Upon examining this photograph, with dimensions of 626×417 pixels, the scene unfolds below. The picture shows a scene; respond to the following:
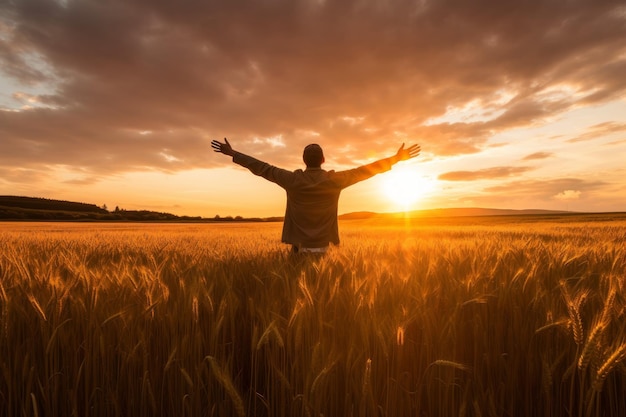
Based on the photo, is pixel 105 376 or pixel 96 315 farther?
pixel 96 315

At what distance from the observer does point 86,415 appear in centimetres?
137

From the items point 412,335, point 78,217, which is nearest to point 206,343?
point 412,335

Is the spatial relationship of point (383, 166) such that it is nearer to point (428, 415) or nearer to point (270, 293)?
point (270, 293)

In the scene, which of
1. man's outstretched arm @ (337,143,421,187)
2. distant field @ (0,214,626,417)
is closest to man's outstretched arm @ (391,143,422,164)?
man's outstretched arm @ (337,143,421,187)

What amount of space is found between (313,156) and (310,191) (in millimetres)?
528

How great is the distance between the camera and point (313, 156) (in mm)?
5688

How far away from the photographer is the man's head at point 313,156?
18.5 feet

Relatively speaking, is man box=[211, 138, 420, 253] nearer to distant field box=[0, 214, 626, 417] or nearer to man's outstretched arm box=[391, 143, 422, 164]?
man's outstretched arm box=[391, 143, 422, 164]

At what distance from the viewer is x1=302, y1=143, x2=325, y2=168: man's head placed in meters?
5.63

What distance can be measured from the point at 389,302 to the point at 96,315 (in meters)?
1.52

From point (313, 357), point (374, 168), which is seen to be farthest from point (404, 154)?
point (313, 357)

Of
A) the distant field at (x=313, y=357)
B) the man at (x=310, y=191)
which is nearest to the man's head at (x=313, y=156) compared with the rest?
the man at (x=310, y=191)

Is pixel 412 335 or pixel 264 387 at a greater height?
pixel 412 335

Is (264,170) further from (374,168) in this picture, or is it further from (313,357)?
(313,357)
